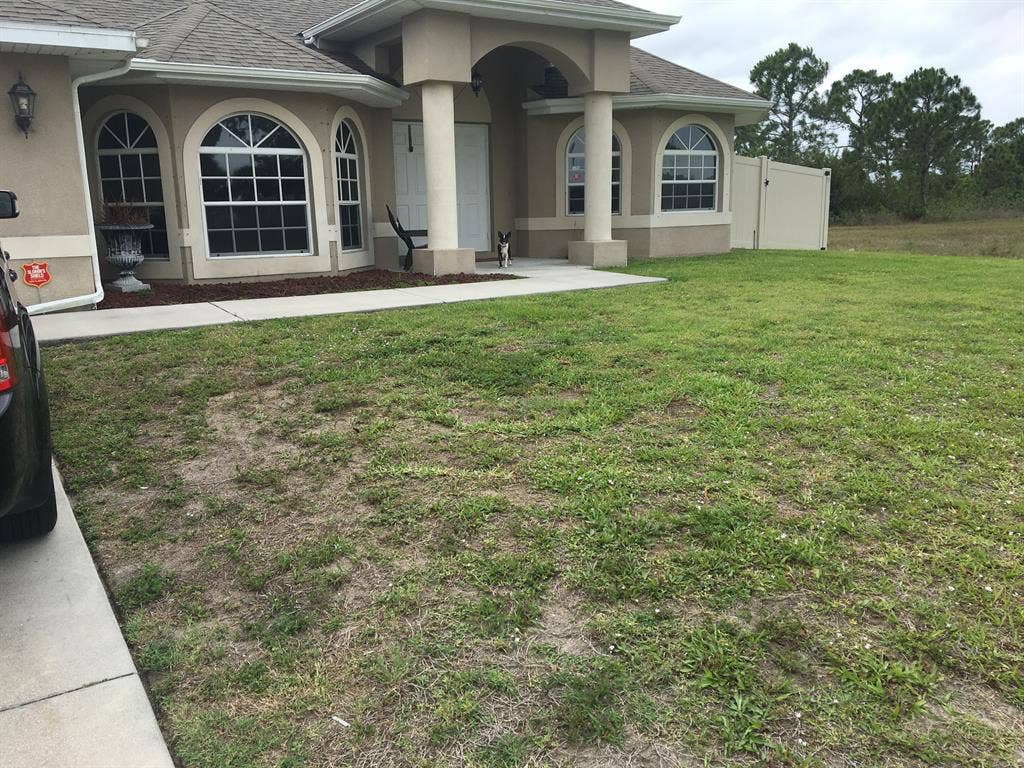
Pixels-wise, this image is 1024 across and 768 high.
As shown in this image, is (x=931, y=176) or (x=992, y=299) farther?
(x=931, y=176)

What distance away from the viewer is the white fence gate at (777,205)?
19.1m

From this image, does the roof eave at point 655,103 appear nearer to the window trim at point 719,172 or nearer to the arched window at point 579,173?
the window trim at point 719,172

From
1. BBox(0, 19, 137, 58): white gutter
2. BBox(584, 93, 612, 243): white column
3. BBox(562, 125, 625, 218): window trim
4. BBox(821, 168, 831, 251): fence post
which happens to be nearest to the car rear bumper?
BBox(0, 19, 137, 58): white gutter

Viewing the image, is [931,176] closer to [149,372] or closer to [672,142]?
A: [672,142]

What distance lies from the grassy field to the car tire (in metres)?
19.9

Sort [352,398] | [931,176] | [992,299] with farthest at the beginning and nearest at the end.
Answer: [931,176] < [992,299] < [352,398]

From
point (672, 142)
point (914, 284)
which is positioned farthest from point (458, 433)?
point (672, 142)

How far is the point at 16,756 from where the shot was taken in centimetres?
243

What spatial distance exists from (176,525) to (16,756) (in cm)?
168

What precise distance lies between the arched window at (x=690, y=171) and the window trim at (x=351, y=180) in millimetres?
6345

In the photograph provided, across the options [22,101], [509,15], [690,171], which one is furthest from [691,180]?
[22,101]

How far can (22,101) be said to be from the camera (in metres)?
9.07

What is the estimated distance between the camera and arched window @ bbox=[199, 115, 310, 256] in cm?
1224

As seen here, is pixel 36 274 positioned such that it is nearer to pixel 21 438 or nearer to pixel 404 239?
pixel 404 239
